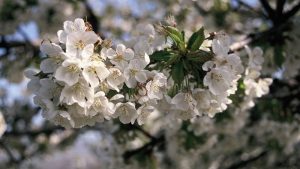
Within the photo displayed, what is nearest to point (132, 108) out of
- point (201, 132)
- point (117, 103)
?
point (117, 103)

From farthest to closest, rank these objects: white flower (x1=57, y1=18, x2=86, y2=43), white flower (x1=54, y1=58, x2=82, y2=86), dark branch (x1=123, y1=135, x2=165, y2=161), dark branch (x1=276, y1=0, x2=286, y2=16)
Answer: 1. dark branch (x1=123, y1=135, x2=165, y2=161)
2. dark branch (x1=276, y1=0, x2=286, y2=16)
3. white flower (x1=57, y1=18, x2=86, y2=43)
4. white flower (x1=54, y1=58, x2=82, y2=86)

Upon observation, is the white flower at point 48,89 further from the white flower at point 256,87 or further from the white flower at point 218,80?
the white flower at point 256,87

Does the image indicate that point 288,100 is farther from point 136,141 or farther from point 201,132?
point 136,141

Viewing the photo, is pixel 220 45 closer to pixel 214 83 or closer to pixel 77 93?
pixel 214 83

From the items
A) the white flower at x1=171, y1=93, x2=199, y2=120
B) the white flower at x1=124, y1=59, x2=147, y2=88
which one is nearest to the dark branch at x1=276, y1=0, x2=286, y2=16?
the white flower at x1=171, y1=93, x2=199, y2=120

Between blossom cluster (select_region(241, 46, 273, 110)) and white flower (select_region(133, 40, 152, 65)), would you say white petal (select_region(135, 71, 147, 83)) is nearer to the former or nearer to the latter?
white flower (select_region(133, 40, 152, 65))

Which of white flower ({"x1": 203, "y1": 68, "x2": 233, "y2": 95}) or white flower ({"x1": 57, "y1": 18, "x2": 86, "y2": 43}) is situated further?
white flower ({"x1": 203, "y1": 68, "x2": 233, "y2": 95})
